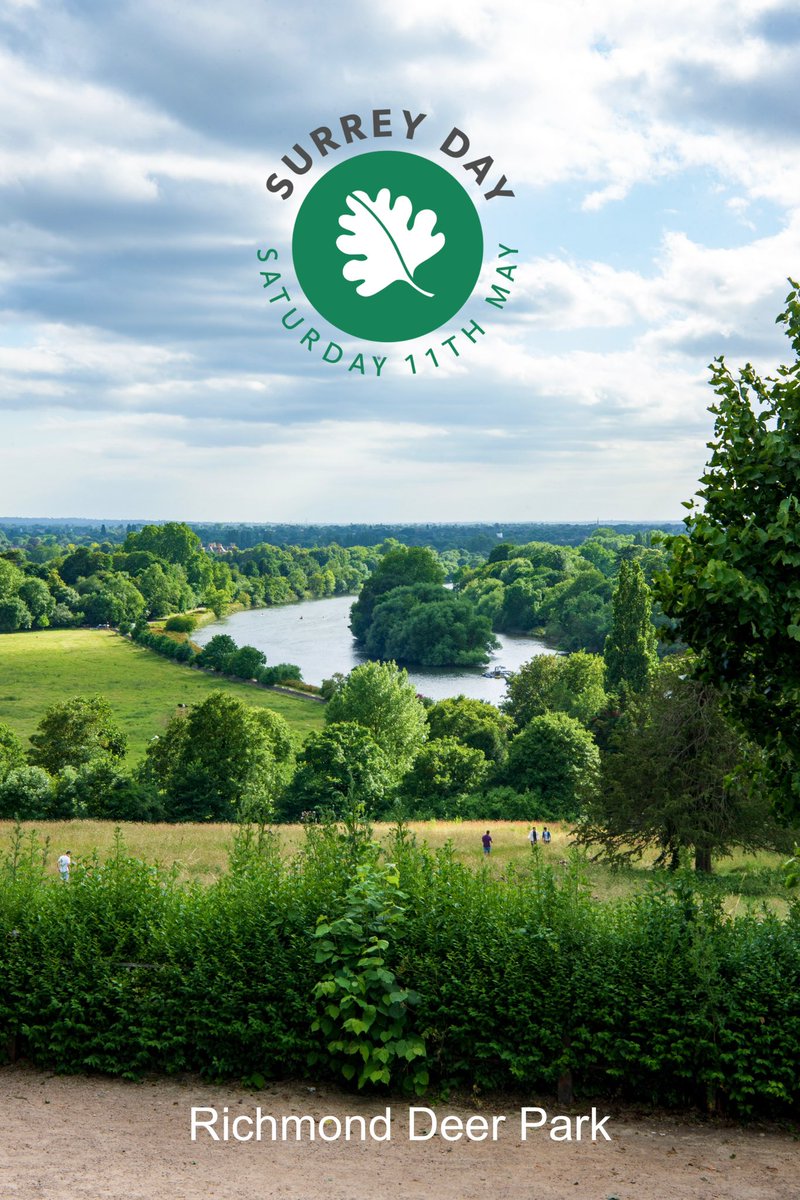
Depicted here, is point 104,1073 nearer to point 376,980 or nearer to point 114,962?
point 114,962

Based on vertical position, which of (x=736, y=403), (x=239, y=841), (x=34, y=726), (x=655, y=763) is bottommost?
(x=34, y=726)

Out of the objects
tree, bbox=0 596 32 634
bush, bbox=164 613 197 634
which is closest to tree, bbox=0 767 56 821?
bush, bbox=164 613 197 634

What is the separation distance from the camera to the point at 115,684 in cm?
8675

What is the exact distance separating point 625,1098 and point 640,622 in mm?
49023

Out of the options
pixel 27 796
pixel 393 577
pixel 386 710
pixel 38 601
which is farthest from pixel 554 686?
pixel 38 601

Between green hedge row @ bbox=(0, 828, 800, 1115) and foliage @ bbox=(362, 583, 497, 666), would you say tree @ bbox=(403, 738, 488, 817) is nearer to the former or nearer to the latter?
green hedge row @ bbox=(0, 828, 800, 1115)

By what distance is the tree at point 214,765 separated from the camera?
4162 centimetres

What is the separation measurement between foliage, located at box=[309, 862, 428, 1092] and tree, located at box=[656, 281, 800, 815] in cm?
361

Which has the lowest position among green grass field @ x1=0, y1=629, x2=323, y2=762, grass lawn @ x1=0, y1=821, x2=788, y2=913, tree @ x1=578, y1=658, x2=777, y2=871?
green grass field @ x1=0, y1=629, x2=323, y2=762

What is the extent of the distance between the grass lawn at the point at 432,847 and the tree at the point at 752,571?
13562mm

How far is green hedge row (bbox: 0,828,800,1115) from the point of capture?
888 centimetres

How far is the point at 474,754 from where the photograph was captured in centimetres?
4422

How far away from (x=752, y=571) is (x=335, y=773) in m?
35.5

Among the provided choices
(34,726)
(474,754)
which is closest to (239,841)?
(474,754)
